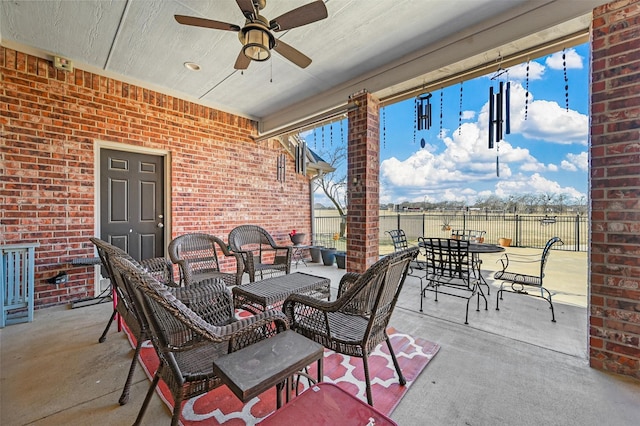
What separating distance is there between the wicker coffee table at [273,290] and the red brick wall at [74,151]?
2663 millimetres

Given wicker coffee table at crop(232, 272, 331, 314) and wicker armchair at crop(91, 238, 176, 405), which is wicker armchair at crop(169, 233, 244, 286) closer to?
wicker armchair at crop(91, 238, 176, 405)

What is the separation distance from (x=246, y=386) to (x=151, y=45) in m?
3.72

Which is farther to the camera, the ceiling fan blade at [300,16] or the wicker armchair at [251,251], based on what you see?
the wicker armchair at [251,251]

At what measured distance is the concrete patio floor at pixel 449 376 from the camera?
5.20 ft

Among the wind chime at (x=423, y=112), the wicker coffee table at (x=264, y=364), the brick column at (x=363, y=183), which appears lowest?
the wicker coffee table at (x=264, y=364)

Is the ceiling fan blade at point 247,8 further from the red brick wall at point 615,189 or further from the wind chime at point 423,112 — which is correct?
the red brick wall at point 615,189

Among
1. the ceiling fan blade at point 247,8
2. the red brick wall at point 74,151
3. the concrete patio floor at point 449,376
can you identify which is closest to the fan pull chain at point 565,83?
the concrete patio floor at point 449,376

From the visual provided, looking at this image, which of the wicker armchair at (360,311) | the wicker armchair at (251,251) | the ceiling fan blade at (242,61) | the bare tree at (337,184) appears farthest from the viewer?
the bare tree at (337,184)

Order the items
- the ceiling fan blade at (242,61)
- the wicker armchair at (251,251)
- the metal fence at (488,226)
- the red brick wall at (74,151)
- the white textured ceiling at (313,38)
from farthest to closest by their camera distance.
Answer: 1. the metal fence at (488,226)
2. the wicker armchair at (251,251)
3. the red brick wall at (74,151)
4. the ceiling fan blade at (242,61)
5. the white textured ceiling at (313,38)

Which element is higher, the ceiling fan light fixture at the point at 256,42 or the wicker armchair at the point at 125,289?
the ceiling fan light fixture at the point at 256,42

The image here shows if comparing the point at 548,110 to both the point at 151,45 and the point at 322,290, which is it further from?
the point at 151,45

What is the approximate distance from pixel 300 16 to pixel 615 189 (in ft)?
8.94

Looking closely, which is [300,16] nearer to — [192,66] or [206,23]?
[206,23]

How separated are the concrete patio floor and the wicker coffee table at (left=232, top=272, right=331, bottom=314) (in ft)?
2.84
